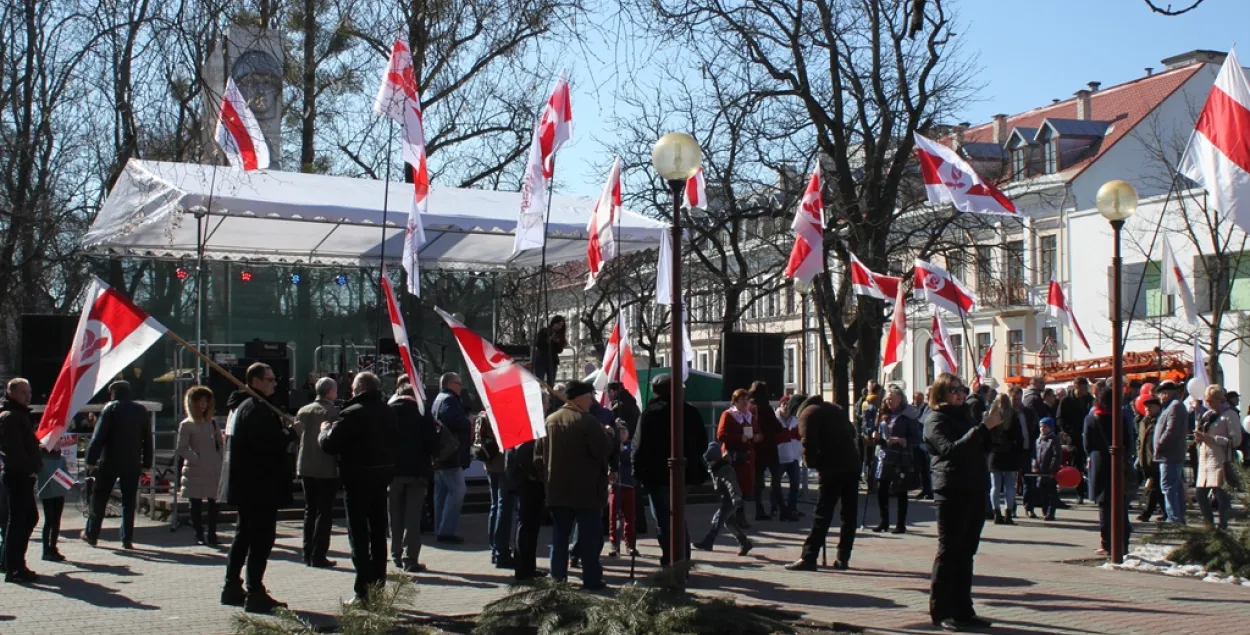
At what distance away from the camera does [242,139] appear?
15.5 m

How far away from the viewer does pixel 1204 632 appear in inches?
357

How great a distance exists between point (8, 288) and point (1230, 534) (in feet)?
66.0

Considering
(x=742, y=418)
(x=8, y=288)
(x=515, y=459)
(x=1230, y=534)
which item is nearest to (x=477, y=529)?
(x=742, y=418)

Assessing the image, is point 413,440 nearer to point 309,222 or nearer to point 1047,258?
point 309,222

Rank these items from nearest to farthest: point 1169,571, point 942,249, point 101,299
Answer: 1. point 101,299
2. point 1169,571
3. point 942,249

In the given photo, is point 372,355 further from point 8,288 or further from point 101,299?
point 101,299

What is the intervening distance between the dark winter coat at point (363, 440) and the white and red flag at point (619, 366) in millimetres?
3496

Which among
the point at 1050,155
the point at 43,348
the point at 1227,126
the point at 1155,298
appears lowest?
the point at 43,348

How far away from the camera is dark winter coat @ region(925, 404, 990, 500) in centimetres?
916

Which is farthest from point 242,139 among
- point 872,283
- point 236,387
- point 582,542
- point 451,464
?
point 872,283

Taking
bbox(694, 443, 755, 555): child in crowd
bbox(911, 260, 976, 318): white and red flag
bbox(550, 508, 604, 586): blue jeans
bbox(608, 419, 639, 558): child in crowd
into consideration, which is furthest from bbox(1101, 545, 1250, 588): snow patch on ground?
bbox(911, 260, 976, 318): white and red flag

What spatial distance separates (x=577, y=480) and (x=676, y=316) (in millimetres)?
1540

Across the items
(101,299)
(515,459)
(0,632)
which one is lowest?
(0,632)

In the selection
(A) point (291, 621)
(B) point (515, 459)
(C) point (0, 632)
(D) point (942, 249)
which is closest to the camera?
(A) point (291, 621)
